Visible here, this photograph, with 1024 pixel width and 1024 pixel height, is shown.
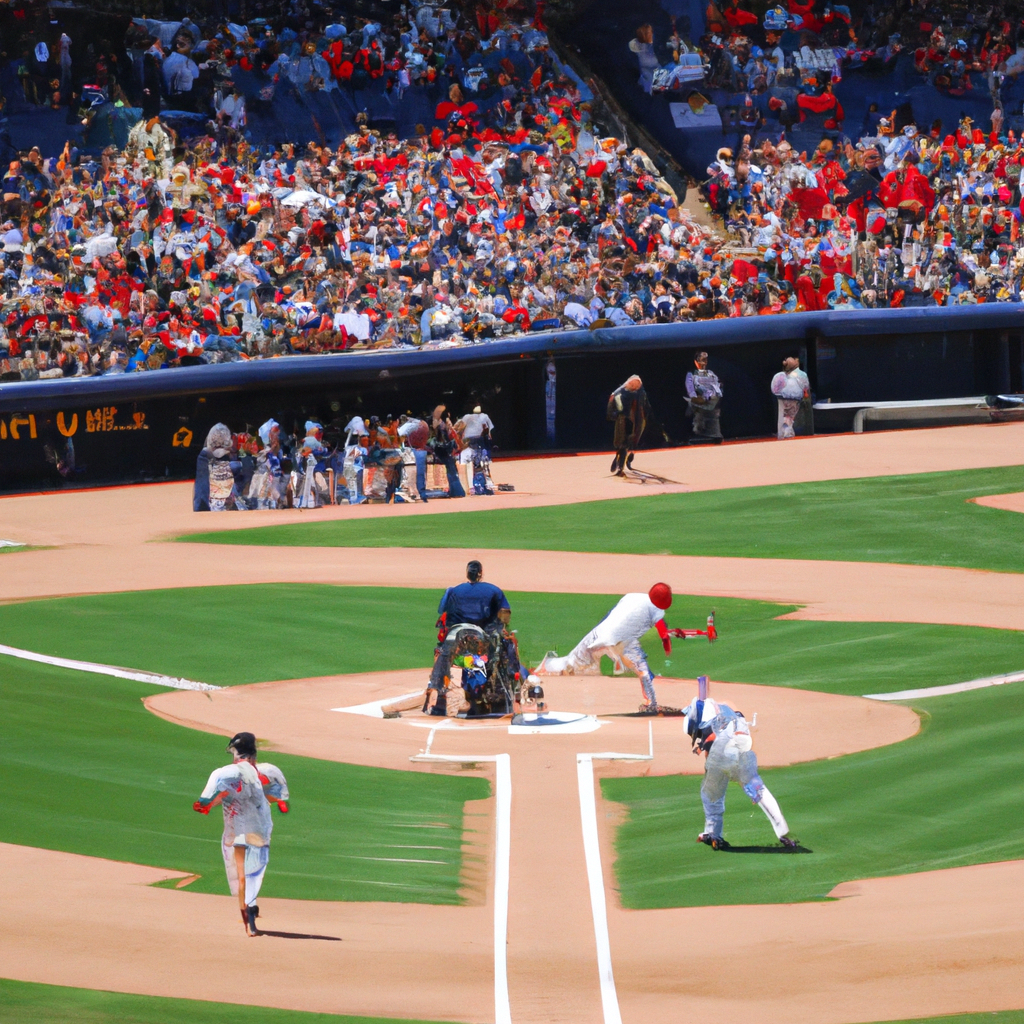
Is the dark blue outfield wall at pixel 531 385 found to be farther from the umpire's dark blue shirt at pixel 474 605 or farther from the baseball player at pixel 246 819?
the baseball player at pixel 246 819

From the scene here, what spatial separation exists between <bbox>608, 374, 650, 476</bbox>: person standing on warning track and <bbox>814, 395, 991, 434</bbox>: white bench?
5.45 metres

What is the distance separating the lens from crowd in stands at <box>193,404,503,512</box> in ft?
85.4

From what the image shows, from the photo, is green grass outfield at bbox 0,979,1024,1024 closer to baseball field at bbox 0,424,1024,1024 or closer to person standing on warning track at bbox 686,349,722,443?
baseball field at bbox 0,424,1024,1024

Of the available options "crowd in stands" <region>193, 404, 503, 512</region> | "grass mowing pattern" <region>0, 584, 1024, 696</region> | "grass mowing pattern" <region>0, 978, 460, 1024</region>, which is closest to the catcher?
"grass mowing pattern" <region>0, 584, 1024, 696</region>

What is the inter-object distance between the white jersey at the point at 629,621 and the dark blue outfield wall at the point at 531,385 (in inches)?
563

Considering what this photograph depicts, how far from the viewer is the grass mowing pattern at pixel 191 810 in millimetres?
9750

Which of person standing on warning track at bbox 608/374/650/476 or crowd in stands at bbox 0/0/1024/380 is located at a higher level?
crowd in stands at bbox 0/0/1024/380

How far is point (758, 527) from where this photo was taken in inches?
942

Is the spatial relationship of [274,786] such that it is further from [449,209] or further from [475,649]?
[449,209]

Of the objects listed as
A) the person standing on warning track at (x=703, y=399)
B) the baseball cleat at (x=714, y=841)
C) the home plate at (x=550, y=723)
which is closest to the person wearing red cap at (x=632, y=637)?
the home plate at (x=550, y=723)

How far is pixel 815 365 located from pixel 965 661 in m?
15.8

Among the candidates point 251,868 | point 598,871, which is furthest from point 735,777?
point 251,868

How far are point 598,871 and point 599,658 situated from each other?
4.67 metres

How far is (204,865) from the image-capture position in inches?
387
